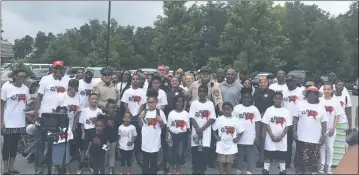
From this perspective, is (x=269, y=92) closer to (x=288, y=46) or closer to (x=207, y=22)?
(x=288, y=46)

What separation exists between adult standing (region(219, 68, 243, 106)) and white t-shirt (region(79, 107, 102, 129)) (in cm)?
225

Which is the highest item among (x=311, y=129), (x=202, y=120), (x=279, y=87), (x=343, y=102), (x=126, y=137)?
(x=279, y=87)

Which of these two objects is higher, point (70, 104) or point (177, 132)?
point (70, 104)

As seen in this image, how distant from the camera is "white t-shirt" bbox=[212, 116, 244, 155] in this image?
5477 mm

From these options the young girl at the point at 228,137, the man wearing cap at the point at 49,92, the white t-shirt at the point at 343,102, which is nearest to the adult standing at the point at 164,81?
the young girl at the point at 228,137

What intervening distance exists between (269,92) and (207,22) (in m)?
36.6

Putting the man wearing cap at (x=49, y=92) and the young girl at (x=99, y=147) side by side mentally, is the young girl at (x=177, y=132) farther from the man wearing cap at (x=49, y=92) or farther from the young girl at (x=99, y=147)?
the man wearing cap at (x=49, y=92)

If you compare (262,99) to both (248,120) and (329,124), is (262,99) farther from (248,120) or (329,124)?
(329,124)

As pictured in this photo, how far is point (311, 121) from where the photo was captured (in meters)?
5.71

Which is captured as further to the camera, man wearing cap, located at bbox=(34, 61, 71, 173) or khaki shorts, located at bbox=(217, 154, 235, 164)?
man wearing cap, located at bbox=(34, 61, 71, 173)

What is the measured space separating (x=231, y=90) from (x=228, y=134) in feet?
3.31

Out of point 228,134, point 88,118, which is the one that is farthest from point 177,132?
point 88,118

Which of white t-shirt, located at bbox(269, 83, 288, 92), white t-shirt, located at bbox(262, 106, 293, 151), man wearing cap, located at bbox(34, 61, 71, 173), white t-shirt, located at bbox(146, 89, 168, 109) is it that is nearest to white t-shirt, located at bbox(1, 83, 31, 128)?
man wearing cap, located at bbox(34, 61, 71, 173)

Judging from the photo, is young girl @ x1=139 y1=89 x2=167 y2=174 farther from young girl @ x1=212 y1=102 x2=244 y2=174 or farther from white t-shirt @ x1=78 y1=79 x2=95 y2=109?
white t-shirt @ x1=78 y1=79 x2=95 y2=109
